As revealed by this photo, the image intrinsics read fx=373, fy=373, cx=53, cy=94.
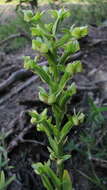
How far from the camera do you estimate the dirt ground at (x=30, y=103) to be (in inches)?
127

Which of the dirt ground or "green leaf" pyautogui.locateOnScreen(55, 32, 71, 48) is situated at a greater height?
"green leaf" pyautogui.locateOnScreen(55, 32, 71, 48)

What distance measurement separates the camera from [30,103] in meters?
3.83

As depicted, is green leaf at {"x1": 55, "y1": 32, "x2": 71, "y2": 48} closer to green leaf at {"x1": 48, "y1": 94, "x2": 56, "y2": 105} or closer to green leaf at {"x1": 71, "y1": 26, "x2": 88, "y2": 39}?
green leaf at {"x1": 71, "y1": 26, "x2": 88, "y2": 39}

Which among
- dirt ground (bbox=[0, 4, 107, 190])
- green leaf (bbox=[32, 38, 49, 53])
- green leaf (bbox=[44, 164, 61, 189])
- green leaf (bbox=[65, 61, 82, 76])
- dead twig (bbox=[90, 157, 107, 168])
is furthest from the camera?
dirt ground (bbox=[0, 4, 107, 190])

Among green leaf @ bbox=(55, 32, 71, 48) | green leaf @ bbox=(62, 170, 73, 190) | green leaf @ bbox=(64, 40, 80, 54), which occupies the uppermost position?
green leaf @ bbox=(55, 32, 71, 48)

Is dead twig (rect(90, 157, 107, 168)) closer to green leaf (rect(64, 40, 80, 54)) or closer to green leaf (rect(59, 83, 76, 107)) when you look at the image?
green leaf (rect(59, 83, 76, 107))

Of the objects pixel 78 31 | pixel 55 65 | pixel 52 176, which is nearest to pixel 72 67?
pixel 55 65

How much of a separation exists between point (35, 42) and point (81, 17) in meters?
4.85

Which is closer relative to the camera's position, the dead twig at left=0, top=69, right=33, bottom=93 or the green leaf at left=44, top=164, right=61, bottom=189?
the green leaf at left=44, top=164, right=61, bottom=189

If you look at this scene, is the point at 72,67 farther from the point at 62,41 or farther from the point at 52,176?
the point at 52,176

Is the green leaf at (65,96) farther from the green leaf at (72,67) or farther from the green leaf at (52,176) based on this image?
the green leaf at (52,176)

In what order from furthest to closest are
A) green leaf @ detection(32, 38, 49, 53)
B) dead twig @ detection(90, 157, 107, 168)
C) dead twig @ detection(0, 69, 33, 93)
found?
dead twig @ detection(0, 69, 33, 93) → dead twig @ detection(90, 157, 107, 168) → green leaf @ detection(32, 38, 49, 53)

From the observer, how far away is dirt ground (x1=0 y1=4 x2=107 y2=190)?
10.6 feet

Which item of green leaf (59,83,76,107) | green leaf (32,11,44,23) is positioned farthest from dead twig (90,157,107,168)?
green leaf (32,11,44,23)
